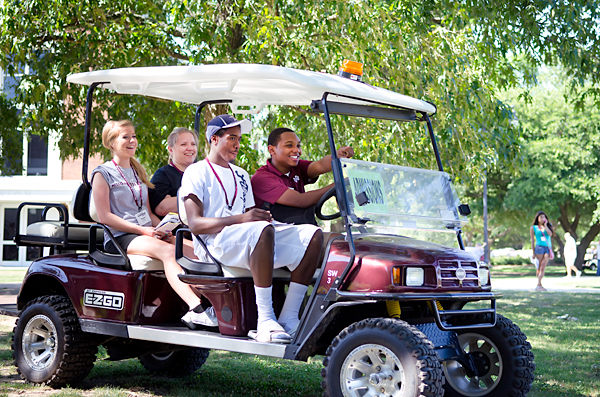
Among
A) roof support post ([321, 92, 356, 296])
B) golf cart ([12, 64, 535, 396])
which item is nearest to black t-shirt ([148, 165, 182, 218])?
golf cart ([12, 64, 535, 396])

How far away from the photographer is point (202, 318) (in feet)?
15.6

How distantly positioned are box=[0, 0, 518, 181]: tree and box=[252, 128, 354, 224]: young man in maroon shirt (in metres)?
4.12

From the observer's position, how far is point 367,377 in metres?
3.92

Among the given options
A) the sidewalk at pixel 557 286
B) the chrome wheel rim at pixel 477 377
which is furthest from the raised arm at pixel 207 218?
the sidewalk at pixel 557 286

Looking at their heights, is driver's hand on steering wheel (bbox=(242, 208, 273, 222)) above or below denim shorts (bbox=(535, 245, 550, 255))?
above

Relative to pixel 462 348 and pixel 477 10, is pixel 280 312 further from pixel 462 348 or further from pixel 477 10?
pixel 477 10

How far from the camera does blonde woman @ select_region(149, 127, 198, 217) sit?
224 inches

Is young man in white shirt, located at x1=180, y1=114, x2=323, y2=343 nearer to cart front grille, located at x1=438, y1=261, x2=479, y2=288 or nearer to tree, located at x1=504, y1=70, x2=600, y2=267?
cart front grille, located at x1=438, y1=261, x2=479, y2=288

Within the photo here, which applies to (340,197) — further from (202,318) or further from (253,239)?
(202,318)

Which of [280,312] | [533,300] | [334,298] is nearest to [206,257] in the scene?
[280,312]

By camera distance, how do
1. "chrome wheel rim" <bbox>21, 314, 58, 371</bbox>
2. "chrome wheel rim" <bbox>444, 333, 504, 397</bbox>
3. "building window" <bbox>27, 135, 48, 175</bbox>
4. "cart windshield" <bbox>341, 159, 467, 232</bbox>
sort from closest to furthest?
"cart windshield" <bbox>341, 159, 467, 232</bbox>, "chrome wheel rim" <bbox>444, 333, 504, 397</bbox>, "chrome wheel rim" <bbox>21, 314, 58, 371</bbox>, "building window" <bbox>27, 135, 48, 175</bbox>

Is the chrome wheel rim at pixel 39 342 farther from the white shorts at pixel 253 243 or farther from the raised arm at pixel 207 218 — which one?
the white shorts at pixel 253 243

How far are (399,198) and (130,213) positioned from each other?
212cm

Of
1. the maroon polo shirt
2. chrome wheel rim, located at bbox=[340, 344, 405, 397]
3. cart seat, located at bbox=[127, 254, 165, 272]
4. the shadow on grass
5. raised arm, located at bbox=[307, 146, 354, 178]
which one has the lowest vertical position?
the shadow on grass
